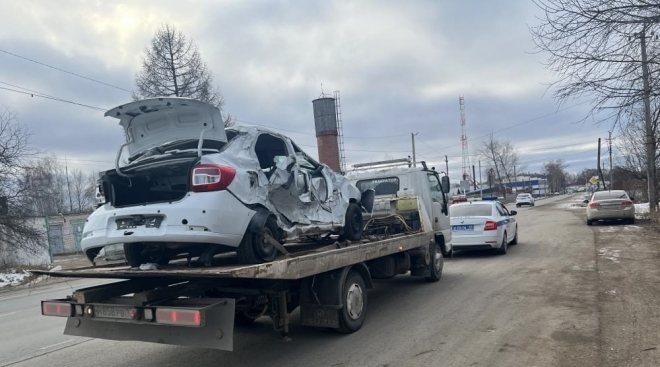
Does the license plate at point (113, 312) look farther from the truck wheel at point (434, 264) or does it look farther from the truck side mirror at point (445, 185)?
the truck side mirror at point (445, 185)

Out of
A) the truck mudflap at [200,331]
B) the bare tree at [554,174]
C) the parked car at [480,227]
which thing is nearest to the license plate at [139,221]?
the truck mudflap at [200,331]

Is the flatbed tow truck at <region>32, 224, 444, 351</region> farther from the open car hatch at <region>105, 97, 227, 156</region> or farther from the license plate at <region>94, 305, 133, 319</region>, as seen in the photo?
the open car hatch at <region>105, 97, 227, 156</region>

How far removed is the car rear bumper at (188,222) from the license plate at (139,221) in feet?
0.10

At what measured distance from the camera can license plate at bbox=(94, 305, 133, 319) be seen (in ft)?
14.6

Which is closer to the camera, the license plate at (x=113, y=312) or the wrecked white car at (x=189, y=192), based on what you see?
the license plate at (x=113, y=312)

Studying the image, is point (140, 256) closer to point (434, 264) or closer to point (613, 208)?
point (434, 264)

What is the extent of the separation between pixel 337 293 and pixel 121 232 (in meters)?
Result: 2.38

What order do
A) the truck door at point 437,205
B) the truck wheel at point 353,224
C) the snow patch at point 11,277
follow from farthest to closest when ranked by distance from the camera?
1. the snow patch at point 11,277
2. the truck door at point 437,205
3. the truck wheel at point 353,224

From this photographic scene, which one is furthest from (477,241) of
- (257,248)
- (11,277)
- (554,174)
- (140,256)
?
(554,174)

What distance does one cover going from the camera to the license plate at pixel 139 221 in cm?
458

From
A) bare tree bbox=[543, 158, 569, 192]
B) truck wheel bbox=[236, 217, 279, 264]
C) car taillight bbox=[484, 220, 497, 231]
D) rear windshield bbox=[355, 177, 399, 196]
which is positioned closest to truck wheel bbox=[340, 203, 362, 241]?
truck wheel bbox=[236, 217, 279, 264]

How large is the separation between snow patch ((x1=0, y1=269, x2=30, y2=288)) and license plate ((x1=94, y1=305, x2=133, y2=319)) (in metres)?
13.8

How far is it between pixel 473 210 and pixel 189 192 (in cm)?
1047

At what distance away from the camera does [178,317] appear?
4.18 m
